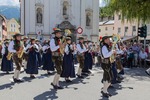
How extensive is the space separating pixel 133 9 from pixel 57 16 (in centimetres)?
1955

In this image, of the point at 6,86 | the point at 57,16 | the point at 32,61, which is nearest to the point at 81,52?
the point at 32,61

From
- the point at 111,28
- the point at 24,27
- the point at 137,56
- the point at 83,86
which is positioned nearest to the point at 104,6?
the point at 137,56

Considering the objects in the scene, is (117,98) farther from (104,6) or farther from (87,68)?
(104,6)

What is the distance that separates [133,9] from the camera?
71.5ft

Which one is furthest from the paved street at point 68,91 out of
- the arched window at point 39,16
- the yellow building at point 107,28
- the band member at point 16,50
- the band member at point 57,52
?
the yellow building at point 107,28

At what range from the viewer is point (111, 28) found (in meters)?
60.2

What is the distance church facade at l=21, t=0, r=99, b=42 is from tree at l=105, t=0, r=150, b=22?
16.9 m

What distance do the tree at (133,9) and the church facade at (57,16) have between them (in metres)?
16.9

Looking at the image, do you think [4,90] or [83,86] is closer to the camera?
[4,90]

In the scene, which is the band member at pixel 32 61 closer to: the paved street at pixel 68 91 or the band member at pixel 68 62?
the paved street at pixel 68 91

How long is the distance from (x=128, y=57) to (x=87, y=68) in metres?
5.14

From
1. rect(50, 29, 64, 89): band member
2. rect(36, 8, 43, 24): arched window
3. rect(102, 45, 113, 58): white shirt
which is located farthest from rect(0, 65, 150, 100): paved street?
rect(36, 8, 43, 24): arched window

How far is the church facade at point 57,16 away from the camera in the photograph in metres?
39.5

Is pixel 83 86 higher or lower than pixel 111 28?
lower
